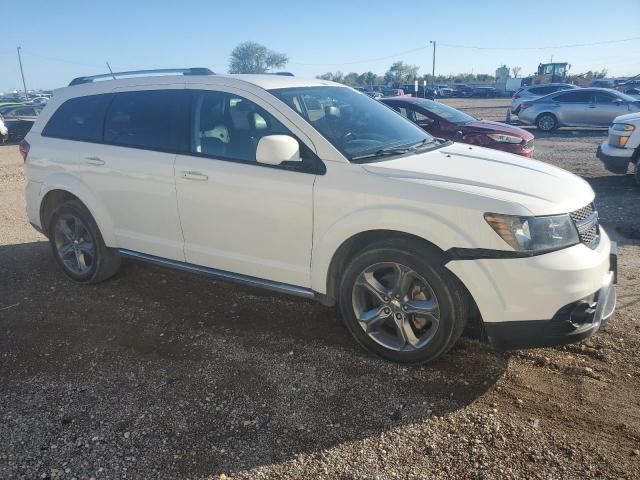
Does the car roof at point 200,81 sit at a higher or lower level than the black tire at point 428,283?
higher

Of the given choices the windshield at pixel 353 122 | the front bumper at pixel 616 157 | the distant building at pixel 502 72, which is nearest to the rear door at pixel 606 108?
the front bumper at pixel 616 157

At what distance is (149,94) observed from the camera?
4.43m

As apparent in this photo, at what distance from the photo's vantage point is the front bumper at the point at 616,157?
843cm

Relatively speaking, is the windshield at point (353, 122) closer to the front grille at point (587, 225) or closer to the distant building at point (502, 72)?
the front grille at point (587, 225)

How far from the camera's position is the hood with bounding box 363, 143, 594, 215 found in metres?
3.05

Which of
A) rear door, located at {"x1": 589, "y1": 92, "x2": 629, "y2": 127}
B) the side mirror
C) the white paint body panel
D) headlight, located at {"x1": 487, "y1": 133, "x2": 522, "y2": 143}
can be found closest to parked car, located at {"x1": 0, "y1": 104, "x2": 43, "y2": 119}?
headlight, located at {"x1": 487, "y1": 133, "x2": 522, "y2": 143}

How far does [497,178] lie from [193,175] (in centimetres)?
219

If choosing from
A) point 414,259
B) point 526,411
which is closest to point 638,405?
point 526,411

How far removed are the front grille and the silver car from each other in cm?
1610

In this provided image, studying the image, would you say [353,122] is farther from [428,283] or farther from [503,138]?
[503,138]

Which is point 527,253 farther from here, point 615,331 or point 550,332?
point 615,331

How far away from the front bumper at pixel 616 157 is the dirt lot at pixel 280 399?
470cm

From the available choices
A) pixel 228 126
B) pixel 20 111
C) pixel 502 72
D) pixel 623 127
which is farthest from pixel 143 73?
pixel 502 72

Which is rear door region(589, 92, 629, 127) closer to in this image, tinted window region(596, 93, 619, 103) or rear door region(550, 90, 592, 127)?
tinted window region(596, 93, 619, 103)
